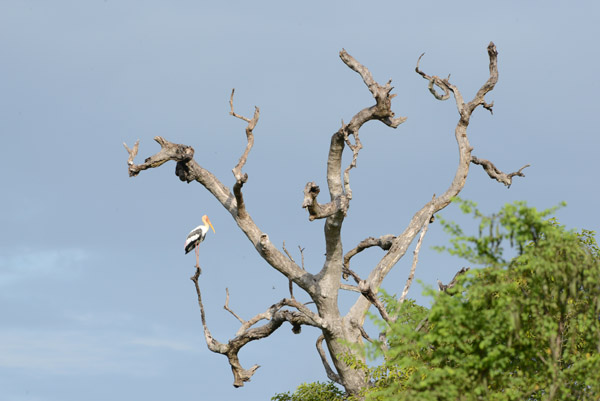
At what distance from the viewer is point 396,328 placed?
1445cm

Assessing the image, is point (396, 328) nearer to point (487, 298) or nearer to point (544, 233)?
point (487, 298)

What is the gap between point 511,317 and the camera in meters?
13.3

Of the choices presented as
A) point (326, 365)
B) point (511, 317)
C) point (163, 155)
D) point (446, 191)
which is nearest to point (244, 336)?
point (326, 365)

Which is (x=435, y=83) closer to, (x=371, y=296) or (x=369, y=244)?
(x=369, y=244)

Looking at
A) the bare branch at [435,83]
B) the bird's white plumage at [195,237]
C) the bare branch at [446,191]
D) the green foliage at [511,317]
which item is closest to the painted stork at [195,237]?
the bird's white plumage at [195,237]

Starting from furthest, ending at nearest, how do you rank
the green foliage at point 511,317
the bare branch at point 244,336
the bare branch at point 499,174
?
the bare branch at point 499,174 < the bare branch at point 244,336 < the green foliage at point 511,317

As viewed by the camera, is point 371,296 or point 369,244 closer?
point 371,296

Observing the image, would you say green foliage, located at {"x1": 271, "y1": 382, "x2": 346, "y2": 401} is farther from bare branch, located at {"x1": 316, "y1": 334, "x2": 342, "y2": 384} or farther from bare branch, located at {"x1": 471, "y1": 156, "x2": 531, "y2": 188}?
bare branch, located at {"x1": 471, "y1": 156, "x2": 531, "y2": 188}

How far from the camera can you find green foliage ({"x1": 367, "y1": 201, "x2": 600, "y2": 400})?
13.7 meters

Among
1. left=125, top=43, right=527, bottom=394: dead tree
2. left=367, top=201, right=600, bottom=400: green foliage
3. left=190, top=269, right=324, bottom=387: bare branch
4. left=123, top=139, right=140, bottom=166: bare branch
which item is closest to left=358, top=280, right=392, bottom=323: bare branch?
left=125, top=43, right=527, bottom=394: dead tree

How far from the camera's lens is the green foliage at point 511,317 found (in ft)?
44.9

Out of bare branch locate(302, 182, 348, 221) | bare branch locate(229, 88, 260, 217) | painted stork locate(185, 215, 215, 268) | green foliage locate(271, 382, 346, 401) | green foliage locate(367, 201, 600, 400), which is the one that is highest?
painted stork locate(185, 215, 215, 268)

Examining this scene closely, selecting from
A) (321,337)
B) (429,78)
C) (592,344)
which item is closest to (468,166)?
(429,78)

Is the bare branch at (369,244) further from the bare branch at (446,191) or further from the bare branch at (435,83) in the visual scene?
the bare branch at (435,83)
